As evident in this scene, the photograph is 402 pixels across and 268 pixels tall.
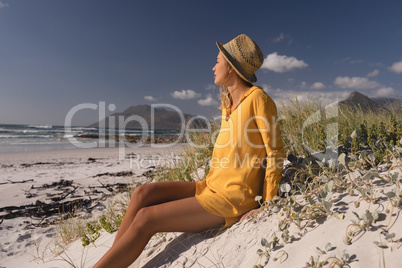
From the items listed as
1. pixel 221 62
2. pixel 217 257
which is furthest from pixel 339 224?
pixel 221 62

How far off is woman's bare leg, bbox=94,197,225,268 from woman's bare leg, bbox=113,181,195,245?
0.25 metres

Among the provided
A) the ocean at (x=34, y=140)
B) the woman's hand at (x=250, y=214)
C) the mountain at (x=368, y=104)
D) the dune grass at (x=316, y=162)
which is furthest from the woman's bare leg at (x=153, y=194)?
the ocean at (x=34, y=140)

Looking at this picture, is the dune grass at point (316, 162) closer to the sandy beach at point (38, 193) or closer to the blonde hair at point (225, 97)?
the sandy beach at point (38, 193)

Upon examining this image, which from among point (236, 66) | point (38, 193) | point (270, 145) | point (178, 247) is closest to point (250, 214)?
point (270, 145)

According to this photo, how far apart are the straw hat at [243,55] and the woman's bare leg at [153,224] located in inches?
46.3

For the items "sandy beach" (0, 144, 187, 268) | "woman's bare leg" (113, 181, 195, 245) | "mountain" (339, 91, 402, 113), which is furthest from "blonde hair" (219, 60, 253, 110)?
"mountain" (339, 91, 402, 113)

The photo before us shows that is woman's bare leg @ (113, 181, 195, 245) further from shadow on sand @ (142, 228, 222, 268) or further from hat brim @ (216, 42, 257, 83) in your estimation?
hat brim @ (216, 42, 257, 83)

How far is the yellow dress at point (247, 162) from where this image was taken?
1.95 m

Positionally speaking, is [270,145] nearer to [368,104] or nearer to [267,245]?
[267,245]

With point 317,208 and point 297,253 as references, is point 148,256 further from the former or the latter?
point 317,208

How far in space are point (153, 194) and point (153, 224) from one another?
0.36m

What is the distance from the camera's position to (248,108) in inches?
81.0

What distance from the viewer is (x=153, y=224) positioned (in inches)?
73.9

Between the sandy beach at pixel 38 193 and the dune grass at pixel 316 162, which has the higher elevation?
the dune grass at pixel 316 162
